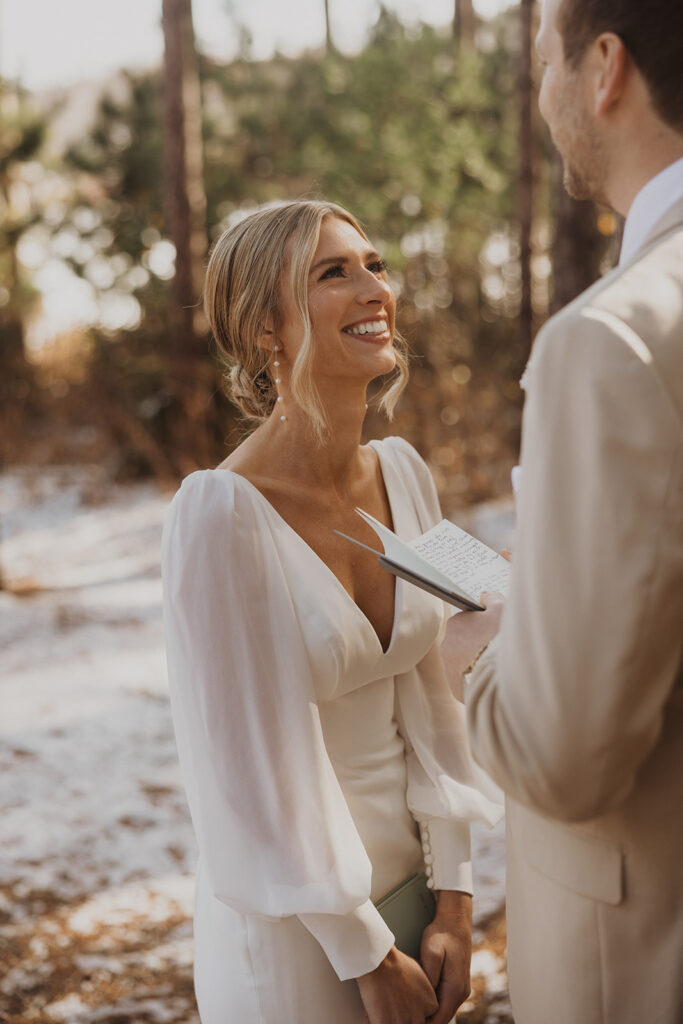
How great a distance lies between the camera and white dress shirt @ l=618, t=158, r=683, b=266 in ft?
4.01

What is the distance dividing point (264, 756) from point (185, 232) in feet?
→ 33.3

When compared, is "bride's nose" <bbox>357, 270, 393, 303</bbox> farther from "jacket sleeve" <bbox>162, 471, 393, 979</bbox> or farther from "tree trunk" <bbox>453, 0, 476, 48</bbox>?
"tree trunk" <bbox>453, 0, 476, 48</bbox>

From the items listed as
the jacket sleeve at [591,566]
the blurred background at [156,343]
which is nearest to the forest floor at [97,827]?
the blurred background at [156,343]

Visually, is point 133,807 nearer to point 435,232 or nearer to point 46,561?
point 46,561

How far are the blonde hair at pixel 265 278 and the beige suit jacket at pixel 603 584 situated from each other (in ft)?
2.60

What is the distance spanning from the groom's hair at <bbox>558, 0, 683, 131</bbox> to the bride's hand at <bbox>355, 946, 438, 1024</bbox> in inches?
54.2

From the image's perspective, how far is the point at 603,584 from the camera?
1.09 meters

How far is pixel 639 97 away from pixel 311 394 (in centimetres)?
85

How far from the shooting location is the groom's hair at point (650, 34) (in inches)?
47.0

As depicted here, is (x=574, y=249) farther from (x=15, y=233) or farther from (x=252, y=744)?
(x=15, y=233)

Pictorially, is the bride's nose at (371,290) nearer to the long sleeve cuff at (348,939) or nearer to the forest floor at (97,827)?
the long sleeve cuff at (348,939)

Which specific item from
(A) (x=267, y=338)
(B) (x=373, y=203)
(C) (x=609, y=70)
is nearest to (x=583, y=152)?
(C) (x=609, y=70)

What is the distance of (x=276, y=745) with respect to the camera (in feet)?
5.63

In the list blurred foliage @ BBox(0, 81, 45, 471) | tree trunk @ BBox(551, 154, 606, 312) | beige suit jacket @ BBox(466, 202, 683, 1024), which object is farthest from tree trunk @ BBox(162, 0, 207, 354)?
beige suit jacket @ BBox(466, 202, 683, 1024)
